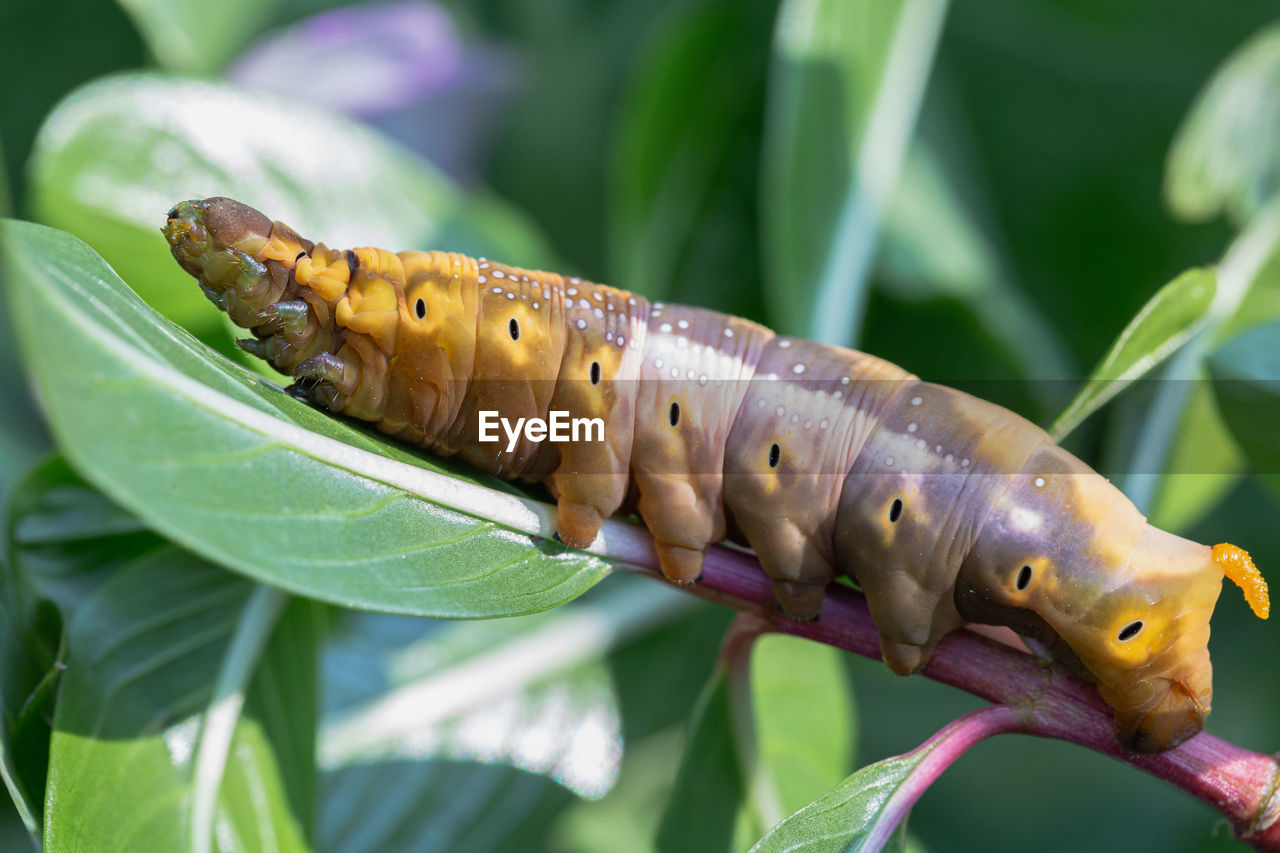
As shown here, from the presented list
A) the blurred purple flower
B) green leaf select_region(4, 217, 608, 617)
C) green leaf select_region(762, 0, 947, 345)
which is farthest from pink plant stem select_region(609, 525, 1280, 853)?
the blurred purple flower

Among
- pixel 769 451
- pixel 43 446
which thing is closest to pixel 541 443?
pixel 769 451

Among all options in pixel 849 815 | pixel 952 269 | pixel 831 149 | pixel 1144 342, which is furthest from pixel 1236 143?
pixel 849 815

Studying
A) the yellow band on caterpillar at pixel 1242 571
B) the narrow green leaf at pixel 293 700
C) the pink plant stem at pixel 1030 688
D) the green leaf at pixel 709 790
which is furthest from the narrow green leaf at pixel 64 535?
the yellow band on caterpillar at pixel 1242 571

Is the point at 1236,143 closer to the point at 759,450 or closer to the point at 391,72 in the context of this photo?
the point at 759,450

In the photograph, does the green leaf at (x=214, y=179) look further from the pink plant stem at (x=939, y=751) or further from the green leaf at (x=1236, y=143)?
the green leaf at (x=1236, y=143)

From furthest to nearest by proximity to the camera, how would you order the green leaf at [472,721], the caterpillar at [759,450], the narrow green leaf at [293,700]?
the green leaf at [472,721], the narrow green leaf at [293,700], the caterpillar at [759,450]

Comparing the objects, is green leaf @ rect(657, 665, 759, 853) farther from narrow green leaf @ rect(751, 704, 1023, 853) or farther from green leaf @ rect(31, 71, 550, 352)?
green leaf @ rect(31, 71, 550, 352)
